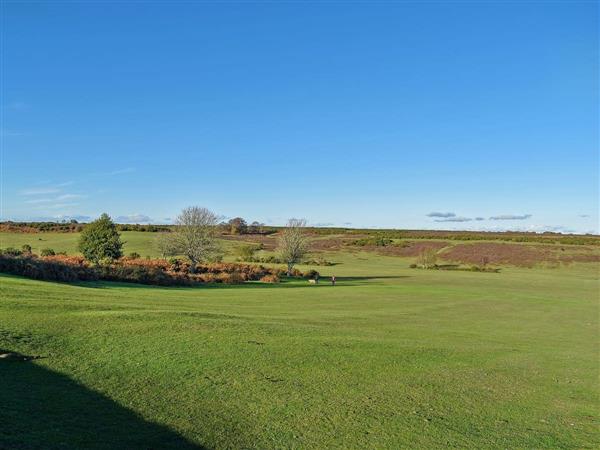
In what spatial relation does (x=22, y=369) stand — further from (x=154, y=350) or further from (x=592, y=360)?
(x=592, y=360)

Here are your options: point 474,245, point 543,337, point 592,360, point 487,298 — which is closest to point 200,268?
point 487,298

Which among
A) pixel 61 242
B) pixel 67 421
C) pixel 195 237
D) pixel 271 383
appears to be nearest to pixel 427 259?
pixel 195 237

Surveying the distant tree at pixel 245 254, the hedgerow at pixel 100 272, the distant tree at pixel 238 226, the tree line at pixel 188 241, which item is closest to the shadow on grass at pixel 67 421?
the hedgerow at pixel 100 272

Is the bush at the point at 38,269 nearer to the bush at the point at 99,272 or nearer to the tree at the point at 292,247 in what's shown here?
the bush at the point at 99,272

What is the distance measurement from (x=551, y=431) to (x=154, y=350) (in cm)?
763

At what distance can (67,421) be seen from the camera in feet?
21.8

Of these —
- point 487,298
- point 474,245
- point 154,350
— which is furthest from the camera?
point 474,245

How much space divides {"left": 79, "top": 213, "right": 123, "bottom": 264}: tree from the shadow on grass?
4445cm

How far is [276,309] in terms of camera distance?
73.7 feet

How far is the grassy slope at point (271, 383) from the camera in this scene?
7059mm

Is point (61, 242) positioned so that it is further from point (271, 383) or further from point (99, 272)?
point (271, 383)

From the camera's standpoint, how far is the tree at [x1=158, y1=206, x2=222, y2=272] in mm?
54312

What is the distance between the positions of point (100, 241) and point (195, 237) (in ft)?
32.5

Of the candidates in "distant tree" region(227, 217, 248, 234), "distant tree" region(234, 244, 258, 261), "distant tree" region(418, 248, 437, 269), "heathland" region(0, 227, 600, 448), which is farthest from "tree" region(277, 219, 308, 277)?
"distant tree" region(227, 217, 248, 234)
